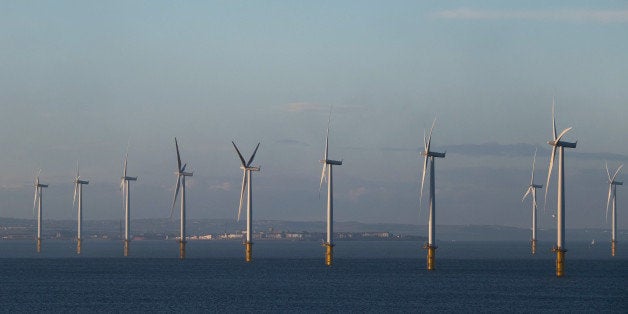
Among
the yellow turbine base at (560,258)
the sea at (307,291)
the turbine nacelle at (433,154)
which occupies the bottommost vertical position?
the sea at (307,291)

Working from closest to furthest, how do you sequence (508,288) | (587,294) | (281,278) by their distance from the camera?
1. (587,294)
2. (508,288)
3. (281,278)

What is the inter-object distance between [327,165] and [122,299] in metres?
58.0

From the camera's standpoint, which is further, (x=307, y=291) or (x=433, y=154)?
(x=433, y=154)

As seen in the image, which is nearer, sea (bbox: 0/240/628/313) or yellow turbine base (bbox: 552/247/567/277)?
sea (bbox: 0/240/628/313)

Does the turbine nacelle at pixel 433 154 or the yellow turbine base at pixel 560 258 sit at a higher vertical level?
the turbine nacelle at pixel 433 154

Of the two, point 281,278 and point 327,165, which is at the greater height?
point 327,165

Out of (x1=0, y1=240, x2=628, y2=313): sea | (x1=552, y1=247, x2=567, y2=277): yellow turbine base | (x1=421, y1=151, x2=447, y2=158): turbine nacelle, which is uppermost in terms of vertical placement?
(x1=421, y1=151, x2=447, y2=158): turbine nacelle

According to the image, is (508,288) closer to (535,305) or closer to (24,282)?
(535,305)

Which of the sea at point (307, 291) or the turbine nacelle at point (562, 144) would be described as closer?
the sea at point (307, 291)

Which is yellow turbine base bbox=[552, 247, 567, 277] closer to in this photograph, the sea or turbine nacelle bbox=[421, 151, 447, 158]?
the sea

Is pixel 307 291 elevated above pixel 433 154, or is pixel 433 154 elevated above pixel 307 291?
pixel 433 154

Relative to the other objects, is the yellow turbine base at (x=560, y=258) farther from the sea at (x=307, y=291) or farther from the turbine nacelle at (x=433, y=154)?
the turbine nacelle at (x=433, y=154)

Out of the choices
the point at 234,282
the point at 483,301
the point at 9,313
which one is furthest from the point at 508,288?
the point at 9,313

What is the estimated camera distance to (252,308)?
9700cm
